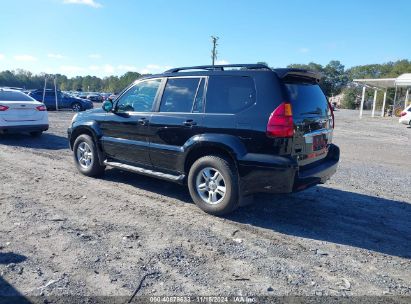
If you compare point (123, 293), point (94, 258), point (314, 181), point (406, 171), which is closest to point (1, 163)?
point (94, 258)

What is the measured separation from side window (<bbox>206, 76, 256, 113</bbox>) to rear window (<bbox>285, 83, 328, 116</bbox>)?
1.60ft

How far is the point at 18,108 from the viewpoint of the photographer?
10.3m

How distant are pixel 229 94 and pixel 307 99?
102 cm

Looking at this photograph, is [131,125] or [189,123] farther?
[131,125]

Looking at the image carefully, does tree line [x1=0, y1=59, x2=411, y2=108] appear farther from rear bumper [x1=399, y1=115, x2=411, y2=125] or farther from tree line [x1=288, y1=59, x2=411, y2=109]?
rear bumper [x1=399, y1=115, x2=411, y2=125]

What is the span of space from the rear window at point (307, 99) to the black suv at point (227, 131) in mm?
16

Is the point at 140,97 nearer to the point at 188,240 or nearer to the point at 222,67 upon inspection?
the point at 222,67

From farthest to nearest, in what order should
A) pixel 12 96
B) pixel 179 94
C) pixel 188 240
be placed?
pixel 12 96 → pixel 179 94 → pixel 188 240

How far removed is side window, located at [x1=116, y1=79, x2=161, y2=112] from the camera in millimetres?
A: 5570

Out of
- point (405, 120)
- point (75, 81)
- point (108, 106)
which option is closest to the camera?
point (108, 106)

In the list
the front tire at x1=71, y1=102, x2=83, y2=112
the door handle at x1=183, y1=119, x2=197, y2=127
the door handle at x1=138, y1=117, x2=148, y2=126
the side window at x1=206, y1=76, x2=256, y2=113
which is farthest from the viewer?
the front tire at x1=71, y1=102, x2=83, y2=112

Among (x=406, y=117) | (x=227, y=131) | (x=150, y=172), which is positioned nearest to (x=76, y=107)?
(x=406, y=117)

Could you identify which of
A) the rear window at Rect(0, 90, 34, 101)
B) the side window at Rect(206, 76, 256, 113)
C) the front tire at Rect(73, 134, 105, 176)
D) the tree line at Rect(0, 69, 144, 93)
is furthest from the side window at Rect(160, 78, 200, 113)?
the tree line at Rect(0, 69, 144, 93)

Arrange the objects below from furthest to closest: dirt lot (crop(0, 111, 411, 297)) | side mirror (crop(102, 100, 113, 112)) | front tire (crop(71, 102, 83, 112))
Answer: front tire (crop(71, 102, 83, 112)), side mirror (crop(102, 100, 113, 112)), dirt lot (crop(0, 111, 411, 297))
